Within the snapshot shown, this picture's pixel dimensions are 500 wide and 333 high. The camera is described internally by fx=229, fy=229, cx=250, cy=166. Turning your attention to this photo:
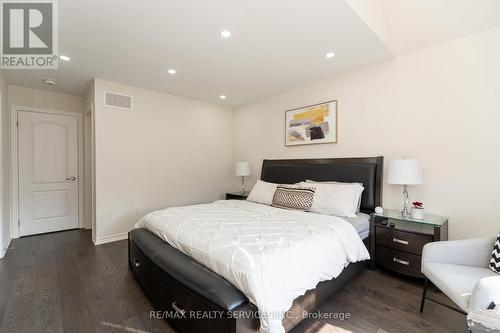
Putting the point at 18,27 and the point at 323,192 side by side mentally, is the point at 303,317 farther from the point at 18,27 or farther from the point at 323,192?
the point at 18,27

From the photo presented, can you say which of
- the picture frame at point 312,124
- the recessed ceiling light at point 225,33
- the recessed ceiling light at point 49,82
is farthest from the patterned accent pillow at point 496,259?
the recessed ceiling light at point 49,82

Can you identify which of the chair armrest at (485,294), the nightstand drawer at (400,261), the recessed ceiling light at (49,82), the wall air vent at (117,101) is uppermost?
the recessed ceiling light at (49,82)

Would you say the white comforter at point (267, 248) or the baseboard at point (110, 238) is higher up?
the white comforter at point (267, 248)

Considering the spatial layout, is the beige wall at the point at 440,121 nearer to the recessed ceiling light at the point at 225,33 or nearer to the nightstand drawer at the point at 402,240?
the nightstand drawer at the point at 402,240

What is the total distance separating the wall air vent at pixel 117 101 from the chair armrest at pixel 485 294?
438 centimetres

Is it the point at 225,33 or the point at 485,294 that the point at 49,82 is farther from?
the point at 485,294

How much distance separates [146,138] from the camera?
12.9 feet

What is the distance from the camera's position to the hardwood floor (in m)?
1.71

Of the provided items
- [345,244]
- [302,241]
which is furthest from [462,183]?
[302,241]

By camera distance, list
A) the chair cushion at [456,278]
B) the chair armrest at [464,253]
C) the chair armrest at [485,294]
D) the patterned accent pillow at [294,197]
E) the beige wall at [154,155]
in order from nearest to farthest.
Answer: the chair armrest at [485,294] → the chair cushion at [456,278] → the chair armrest at [464,253] → the patterned accent pillow at [294,197] → the beige wall at [154,155]

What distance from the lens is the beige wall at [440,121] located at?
2.21 m

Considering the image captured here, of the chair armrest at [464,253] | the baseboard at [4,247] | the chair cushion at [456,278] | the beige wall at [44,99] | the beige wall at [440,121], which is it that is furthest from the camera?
the beige wall at [44,99]

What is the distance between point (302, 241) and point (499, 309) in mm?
1029

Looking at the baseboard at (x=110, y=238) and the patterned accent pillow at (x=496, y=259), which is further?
the baseboard at (x=110, y=238)
